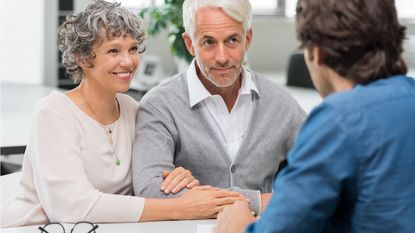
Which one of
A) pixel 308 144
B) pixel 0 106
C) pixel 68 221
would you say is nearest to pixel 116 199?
pixel 68 221

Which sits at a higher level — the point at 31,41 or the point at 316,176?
the point at 316,176

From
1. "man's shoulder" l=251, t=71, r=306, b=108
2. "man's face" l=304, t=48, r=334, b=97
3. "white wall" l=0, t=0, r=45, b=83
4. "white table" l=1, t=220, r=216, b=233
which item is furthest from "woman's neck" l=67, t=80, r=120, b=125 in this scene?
"white wall" l=0, t=0, r=45, b=83

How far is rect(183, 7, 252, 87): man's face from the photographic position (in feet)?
6.90

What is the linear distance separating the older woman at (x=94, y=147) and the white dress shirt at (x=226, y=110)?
208mm

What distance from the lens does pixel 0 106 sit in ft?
14.5

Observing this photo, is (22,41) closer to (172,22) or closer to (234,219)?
(172,22)

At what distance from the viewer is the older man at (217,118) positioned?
6.90 ft

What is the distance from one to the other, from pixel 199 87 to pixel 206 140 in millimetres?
180

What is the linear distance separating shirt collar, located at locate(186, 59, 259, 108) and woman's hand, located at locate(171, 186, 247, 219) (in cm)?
35

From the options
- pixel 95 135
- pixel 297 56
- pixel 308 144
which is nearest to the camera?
pixel 308 144

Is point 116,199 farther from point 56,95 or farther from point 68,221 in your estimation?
point 56,95

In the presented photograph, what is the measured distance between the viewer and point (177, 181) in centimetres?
197

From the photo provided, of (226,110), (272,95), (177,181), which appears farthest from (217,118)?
(177,181)

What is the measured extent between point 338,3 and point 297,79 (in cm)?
446
